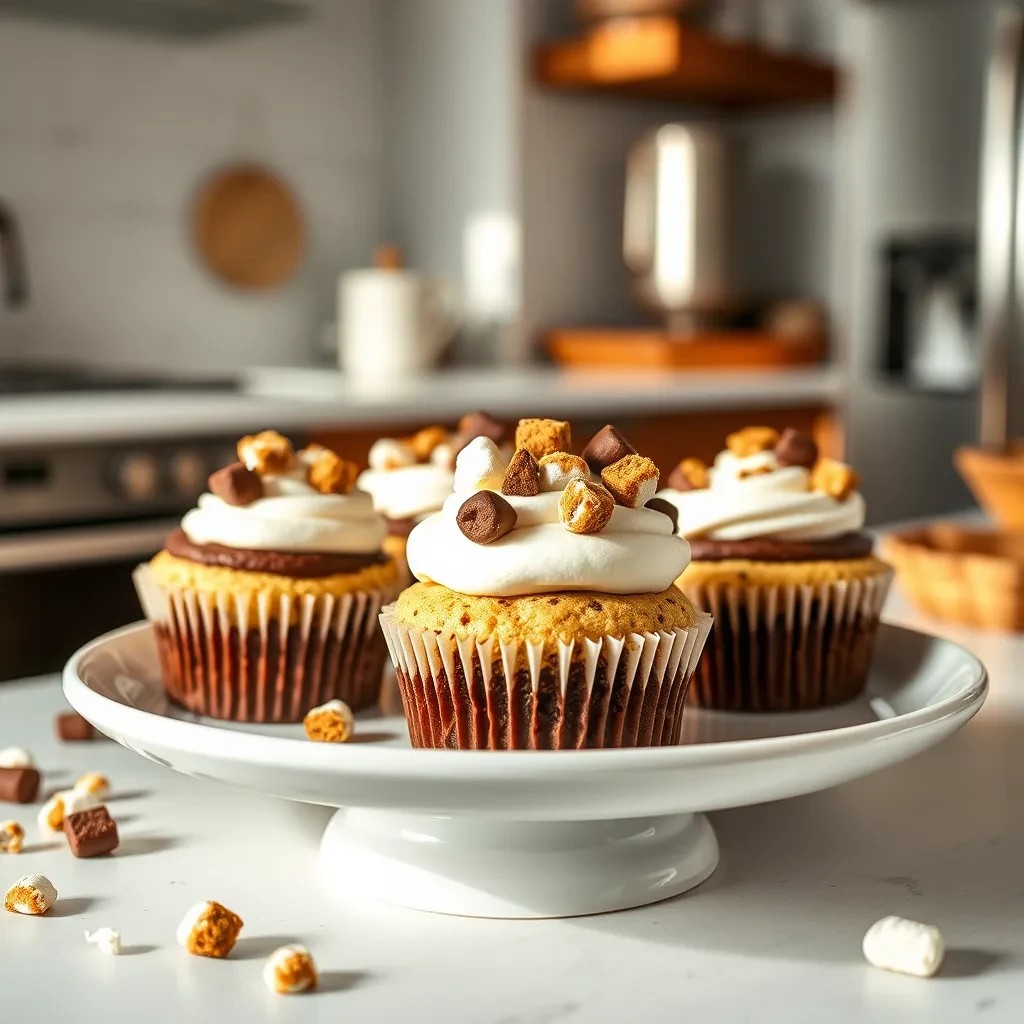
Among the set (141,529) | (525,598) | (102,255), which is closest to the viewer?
(525,598)

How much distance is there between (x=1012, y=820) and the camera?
82 cm

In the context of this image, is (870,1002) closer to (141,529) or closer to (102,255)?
Answer: (141,529)

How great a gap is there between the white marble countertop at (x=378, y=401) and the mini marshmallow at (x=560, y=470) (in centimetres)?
137

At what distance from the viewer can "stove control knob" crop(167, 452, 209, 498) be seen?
2189 mm

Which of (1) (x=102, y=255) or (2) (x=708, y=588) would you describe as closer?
(2) (x=708, y=588)

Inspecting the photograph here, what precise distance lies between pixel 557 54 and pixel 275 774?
2.86 metres

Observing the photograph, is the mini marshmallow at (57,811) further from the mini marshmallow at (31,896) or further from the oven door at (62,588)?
the oven door at (62,588)

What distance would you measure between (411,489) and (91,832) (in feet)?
1.55

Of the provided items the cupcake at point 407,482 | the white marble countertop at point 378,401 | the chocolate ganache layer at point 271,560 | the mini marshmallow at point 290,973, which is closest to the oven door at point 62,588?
the white marble countertop at point 378,401

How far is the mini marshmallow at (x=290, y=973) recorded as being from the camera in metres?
0.60

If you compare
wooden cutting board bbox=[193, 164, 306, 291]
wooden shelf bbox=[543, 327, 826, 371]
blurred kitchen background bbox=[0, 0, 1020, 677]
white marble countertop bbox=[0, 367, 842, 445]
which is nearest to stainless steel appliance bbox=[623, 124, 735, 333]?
blurred kitchen background bbox=[0, 0, 1020, 677]

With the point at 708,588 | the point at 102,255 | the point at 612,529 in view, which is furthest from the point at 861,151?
the point at 612,529

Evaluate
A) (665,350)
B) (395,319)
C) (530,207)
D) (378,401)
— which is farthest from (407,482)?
(530,207)

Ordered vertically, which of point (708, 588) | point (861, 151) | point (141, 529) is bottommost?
point (141, 529)
